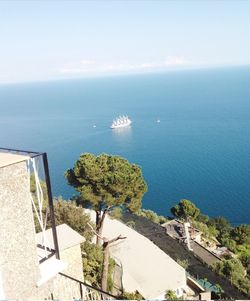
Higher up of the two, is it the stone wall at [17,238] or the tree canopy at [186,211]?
the stone wall at [17,238]

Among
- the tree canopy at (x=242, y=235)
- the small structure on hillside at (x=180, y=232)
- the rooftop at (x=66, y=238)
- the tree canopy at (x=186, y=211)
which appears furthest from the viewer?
the tree canopy at (x=186, y=211)

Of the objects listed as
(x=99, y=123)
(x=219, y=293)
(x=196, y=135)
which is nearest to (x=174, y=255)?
(x=219, y=293)

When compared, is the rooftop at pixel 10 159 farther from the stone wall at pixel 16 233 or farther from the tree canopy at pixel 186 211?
the tree canopy at pixel 186 211

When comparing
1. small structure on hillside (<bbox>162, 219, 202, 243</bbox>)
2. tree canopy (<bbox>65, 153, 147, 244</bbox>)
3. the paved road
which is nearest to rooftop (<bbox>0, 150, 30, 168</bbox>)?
tree canopy (<bbox>65, 153, 147, 244</bbox>)

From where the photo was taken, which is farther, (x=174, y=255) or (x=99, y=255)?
(x=174, y=255)

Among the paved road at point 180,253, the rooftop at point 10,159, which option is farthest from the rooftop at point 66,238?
the paved road at point 180,253

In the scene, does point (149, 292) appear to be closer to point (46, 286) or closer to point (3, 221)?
point (46, 286)

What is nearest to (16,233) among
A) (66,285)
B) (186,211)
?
(66,285)

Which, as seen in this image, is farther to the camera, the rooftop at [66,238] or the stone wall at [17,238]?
the rooftop at [66,238]
